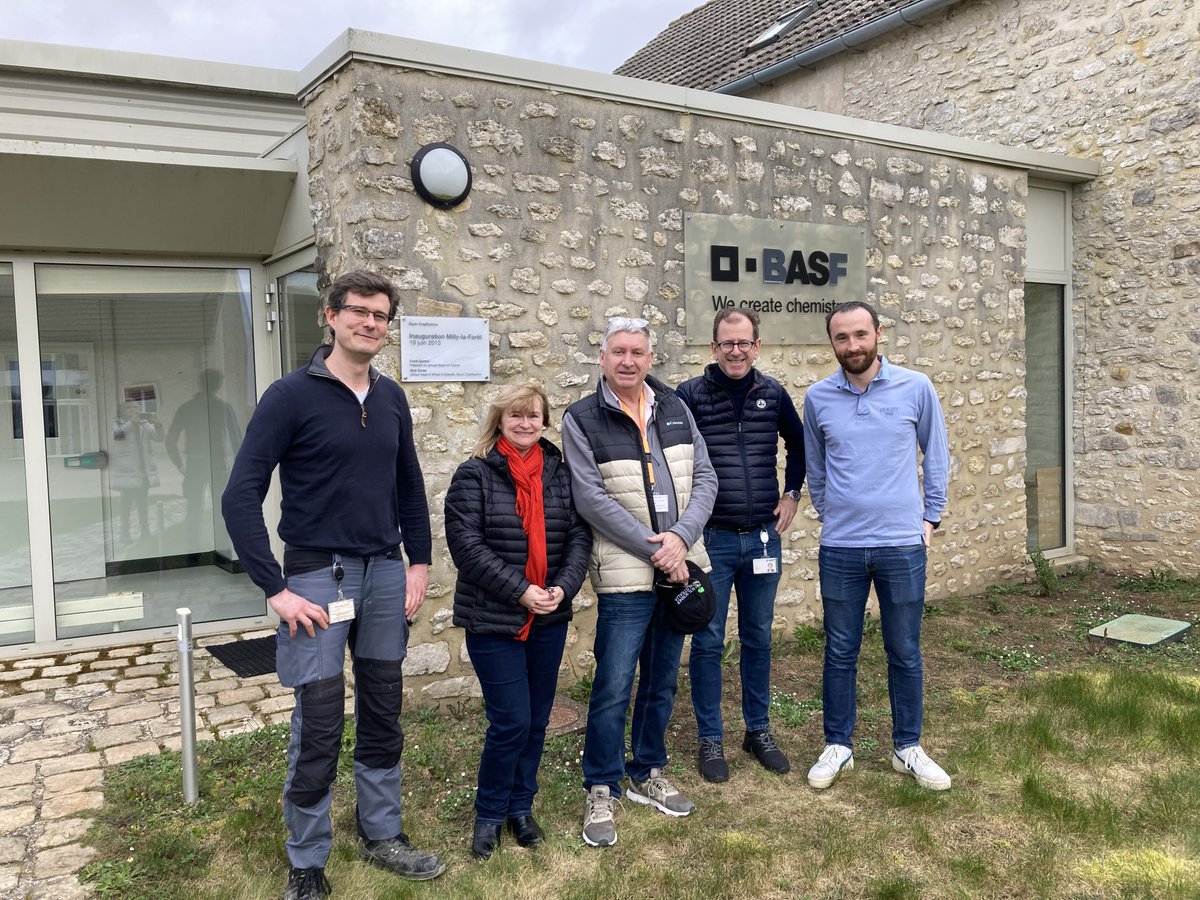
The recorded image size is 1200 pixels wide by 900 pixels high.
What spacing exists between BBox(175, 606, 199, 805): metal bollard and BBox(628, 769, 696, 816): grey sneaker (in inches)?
67.8

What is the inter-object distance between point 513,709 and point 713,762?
1205mm

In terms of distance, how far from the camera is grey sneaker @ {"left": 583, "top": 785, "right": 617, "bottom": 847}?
3.17 m

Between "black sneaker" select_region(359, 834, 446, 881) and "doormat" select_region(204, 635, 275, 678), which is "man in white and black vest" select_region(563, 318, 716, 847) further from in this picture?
"doormat" select_region(204, 635, 275, 678)

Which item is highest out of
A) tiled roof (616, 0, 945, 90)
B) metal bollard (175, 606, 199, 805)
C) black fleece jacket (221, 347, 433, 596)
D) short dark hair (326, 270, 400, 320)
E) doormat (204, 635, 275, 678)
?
tiled roof (616, 0, 945, 90)

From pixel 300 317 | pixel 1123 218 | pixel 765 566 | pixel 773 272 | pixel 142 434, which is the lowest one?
pixel 765 566

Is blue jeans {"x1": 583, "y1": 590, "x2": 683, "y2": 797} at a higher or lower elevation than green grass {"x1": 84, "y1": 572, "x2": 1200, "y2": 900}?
higher

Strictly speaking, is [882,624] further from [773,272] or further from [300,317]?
[300,317]

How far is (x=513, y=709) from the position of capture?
2.96 m

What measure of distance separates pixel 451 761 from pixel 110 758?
59.9 inches

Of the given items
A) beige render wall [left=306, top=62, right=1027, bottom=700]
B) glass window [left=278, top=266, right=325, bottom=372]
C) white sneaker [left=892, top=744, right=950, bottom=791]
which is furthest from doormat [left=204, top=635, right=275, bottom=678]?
white sneaker [left=892, top=744, right=950, bottom=791]

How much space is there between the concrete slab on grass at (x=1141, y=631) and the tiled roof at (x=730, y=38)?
6.02m

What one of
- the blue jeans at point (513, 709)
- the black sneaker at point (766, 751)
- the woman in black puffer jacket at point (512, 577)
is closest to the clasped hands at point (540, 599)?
the woman in black puffer jacket at point (512, 577)

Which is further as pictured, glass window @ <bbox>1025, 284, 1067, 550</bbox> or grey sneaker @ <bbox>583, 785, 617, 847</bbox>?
glass window @ <bbox>1025, 284, 1067, 550</bbox>

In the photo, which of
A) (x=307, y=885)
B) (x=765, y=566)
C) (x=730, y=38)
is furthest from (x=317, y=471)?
(x=730, y=38)
